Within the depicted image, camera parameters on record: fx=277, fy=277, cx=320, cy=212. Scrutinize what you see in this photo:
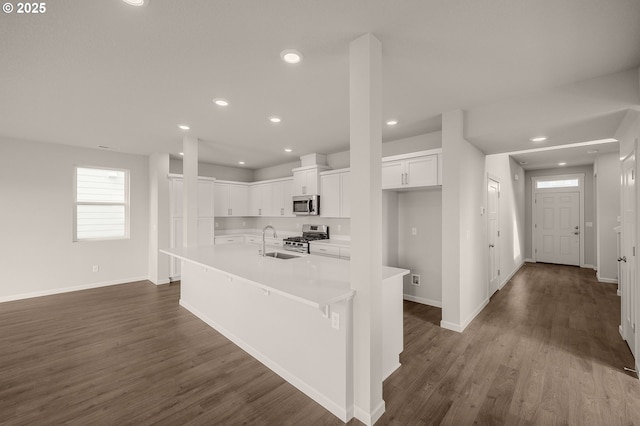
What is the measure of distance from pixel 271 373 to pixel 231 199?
16.4ft

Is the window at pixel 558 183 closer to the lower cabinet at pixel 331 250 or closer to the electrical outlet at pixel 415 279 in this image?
the electrical outlet at pixel 415 279

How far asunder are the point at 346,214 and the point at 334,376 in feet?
10.6

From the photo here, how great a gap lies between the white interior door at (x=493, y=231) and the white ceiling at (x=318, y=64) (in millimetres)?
1137

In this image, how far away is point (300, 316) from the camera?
2.33 meters

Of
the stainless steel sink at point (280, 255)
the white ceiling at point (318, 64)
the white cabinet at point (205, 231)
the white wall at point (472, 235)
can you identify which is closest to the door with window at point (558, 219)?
the white wall at point (472, 235)

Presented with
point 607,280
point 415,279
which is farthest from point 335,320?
point 607,280

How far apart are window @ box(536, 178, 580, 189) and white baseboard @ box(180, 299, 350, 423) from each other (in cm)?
831

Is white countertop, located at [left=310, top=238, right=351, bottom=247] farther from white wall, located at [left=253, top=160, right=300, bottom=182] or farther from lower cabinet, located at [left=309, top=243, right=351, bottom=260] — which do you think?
white wall, located at [left=253, top=160, right=300, bottom=182]

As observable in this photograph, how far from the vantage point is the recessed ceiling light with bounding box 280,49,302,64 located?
214cm

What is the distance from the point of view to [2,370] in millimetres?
2600

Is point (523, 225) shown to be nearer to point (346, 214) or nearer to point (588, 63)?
point (346, 214)

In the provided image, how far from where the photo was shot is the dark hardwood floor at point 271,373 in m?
2.02

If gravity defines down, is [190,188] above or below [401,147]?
below

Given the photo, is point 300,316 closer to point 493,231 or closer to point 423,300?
point 423,300
